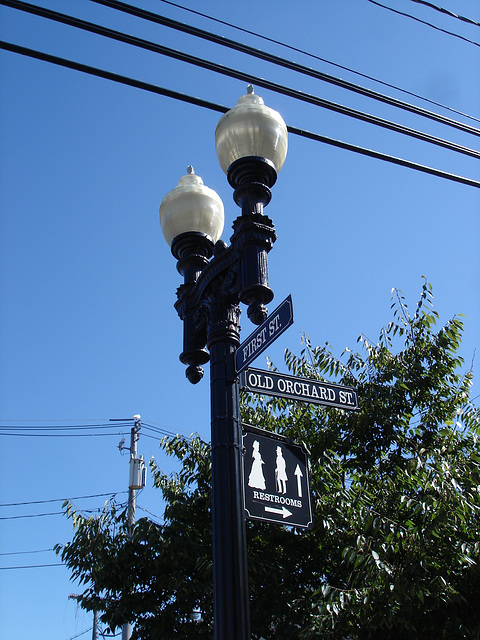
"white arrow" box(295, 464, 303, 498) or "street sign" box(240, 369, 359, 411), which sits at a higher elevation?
"street sign" box(240, 369, 359, 411)

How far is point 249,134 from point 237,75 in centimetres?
129

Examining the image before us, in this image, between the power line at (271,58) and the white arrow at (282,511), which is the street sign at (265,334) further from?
the power line at (271,58)

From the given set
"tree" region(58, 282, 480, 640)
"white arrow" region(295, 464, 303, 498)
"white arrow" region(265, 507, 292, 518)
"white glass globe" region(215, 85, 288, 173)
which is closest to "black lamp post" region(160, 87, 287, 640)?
"white glass globe" region(215, 85, 288, 173)

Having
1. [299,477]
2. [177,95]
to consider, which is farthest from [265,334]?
[177,95]

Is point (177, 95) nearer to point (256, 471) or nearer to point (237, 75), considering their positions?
point (237, 75)

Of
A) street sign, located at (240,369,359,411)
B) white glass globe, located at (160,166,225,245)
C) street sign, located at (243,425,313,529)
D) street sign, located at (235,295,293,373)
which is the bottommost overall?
street sign, located at (243,425,313,529)

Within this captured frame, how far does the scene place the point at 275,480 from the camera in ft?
→ 13.4

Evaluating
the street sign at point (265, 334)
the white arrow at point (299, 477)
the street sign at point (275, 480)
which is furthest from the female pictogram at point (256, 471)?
the street sign at point (265, 334)

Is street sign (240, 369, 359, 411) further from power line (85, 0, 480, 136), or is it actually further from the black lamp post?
power line (85, 0, 480, 136)

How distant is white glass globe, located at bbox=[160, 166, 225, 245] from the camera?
516 centimetres

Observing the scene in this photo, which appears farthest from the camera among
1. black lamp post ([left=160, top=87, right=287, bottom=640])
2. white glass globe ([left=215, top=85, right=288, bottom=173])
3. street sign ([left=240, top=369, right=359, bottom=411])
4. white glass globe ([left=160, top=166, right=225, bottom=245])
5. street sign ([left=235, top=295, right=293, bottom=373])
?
white glass globe ([left=160, top=166, right=225, bottom=245])

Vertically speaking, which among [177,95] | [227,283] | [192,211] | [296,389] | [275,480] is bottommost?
[275,480]

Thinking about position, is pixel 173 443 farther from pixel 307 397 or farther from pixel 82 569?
pixel 307 397

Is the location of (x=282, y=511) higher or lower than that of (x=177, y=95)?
lower
